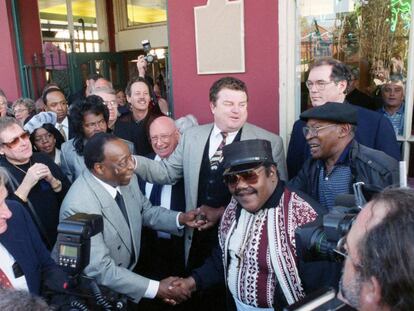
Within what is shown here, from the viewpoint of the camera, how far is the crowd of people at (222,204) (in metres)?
1.03

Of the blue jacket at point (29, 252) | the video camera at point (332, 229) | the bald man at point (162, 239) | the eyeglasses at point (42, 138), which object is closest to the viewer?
the video camera at point (332, 229)

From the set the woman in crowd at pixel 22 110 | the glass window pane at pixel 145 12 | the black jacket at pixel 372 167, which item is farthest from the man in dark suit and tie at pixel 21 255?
the glass window pane at pixel 145 12

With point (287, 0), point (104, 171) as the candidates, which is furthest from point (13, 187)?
point (287, 0)

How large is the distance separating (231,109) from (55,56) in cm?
459

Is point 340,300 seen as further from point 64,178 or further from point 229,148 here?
point 64,178

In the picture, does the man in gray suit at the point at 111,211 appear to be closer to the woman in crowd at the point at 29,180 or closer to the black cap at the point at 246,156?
→ the woman in crowd at the point at 29,180

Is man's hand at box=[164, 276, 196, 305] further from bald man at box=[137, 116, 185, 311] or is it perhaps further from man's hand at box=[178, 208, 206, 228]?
bald man at box=[137, 116, 185, 311]

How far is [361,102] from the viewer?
3.29 meters

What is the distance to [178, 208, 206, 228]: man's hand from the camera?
2.38 meters

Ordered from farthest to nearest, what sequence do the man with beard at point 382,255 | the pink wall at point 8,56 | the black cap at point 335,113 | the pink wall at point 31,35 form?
the pink wall at point 31,35
the pink wall at point 8,56
the black cap at point 335,113
the man with beard at point 382,255

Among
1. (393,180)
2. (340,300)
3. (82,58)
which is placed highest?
(82,58)

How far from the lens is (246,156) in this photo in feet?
5.80

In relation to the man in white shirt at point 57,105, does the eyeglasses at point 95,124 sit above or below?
below

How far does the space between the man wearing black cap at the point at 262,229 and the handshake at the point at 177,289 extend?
376 millimetres
